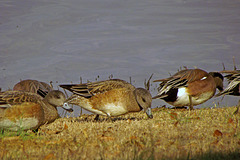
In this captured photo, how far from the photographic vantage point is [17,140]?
A: 4.86m

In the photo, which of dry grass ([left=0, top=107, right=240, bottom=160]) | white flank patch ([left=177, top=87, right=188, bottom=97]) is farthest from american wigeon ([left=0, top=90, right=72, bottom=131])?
white flank patch ([left=177, top=87, right=188, bottom=97])

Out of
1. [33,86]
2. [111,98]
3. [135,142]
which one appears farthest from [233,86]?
[33,86]

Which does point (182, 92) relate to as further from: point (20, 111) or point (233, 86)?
point (20, 111)

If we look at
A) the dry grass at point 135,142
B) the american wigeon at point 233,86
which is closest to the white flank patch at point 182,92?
the american wigeon at point 233,86

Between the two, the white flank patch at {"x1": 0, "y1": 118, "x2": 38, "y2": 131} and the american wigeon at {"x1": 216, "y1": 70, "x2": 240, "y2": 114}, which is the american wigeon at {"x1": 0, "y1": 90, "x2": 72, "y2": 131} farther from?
the american wigeon at {"x1": 216, "y1": 70, "x2": 240, "y2": 114}

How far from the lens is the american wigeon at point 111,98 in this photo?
6.63 metres

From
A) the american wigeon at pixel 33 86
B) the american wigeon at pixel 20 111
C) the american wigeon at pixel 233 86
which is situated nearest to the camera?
the american wigeon at pixel 20 111

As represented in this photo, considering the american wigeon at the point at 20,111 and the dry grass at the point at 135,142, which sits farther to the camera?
the american wigeon at the point at 20,111

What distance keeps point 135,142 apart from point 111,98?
2.32 meters

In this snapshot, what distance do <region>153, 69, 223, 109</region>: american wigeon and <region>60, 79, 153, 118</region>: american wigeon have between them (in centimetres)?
148

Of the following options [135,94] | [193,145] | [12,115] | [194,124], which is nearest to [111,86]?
[135,94]

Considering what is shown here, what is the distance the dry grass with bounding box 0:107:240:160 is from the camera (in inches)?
152

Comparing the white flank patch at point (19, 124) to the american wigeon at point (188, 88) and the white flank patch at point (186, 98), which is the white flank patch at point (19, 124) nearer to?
the american wigeon at point (188, 88)

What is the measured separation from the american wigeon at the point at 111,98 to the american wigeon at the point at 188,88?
148 centimetres
